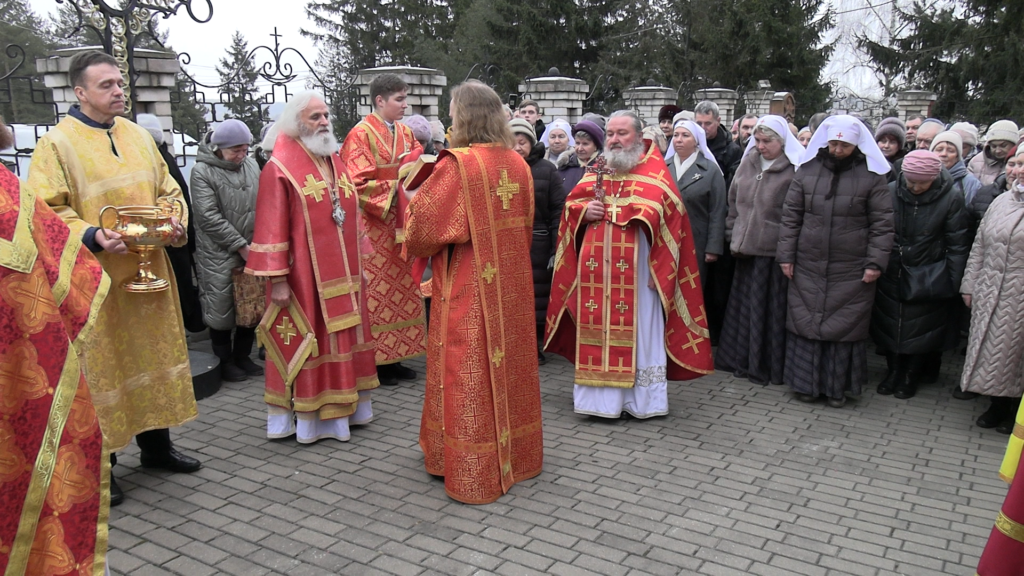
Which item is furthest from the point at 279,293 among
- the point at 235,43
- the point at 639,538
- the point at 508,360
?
the point at 235,43

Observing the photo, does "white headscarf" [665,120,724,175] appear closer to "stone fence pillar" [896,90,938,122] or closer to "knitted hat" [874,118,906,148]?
"knitted hat" [874,118,906,148]

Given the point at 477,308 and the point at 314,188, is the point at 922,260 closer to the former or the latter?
the point at 477,308

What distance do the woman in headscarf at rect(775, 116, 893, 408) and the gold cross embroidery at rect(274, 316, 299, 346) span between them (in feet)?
11.1

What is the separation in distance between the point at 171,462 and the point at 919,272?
5.16 metres

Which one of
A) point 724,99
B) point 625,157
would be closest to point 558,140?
point 625,157

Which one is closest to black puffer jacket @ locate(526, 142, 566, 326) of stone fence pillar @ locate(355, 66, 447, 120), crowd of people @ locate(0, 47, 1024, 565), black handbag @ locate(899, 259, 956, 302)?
crowd of people @ locate(0, 47, 1024, 565)

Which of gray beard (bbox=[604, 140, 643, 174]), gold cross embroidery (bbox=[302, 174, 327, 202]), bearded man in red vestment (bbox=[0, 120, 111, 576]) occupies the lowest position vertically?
bearded man in red vestment (bbox=[0, 120, 111, 576])

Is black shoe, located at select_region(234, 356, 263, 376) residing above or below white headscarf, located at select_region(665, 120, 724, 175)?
below

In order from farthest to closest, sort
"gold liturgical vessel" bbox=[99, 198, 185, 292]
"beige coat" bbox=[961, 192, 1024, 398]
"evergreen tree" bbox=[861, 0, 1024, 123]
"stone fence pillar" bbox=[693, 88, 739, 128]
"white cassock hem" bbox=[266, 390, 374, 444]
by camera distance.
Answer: "stone fence pillar" bbox=[693, 88, 739, 128]
"evergreen tree" bbox=[861, 0, 1024, 123]
"beige coat" bbox=[961, 192, 1024, 398]
"white cassock hem" bbox=[266, 390, 374, 444]
"gold liturgical vessel" bbox=[99, 198, 185, 292]

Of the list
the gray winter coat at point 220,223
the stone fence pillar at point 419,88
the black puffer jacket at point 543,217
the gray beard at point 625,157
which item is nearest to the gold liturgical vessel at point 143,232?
the gray winter coat at point 220,223

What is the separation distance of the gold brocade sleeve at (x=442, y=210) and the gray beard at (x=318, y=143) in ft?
3.68

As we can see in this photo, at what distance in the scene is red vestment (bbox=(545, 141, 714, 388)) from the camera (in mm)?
5230

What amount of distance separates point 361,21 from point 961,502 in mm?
32271

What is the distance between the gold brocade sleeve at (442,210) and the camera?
155 inches
